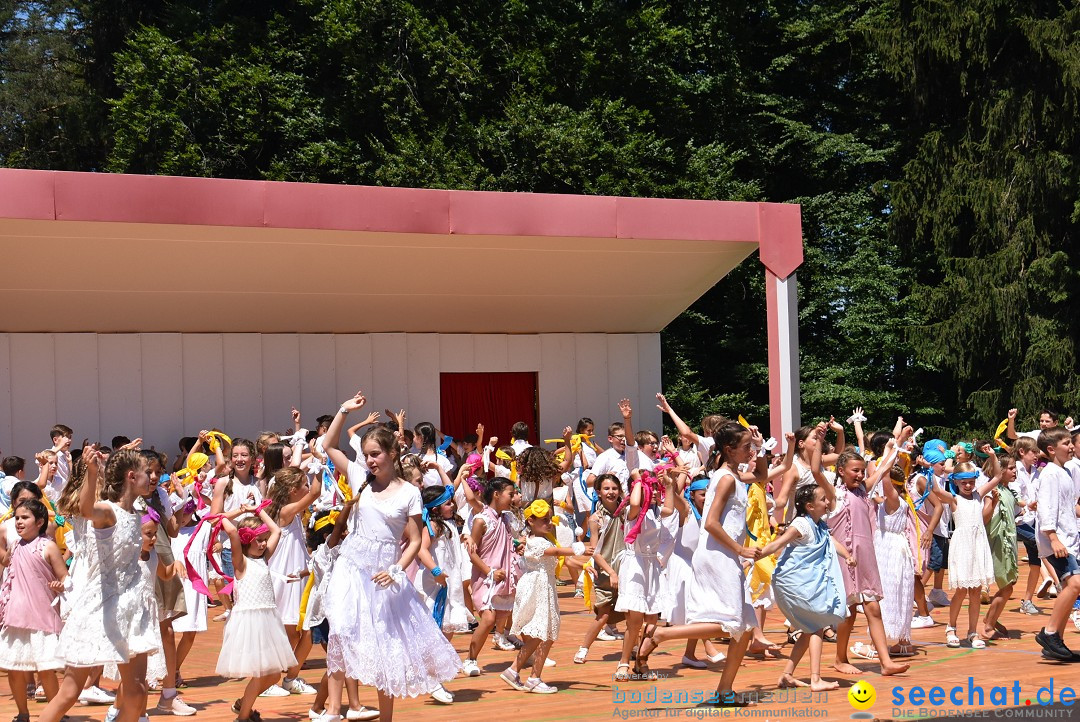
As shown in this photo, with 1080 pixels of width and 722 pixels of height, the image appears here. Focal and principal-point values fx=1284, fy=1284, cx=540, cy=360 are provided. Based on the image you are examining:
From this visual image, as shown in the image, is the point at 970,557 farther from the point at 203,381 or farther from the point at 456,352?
the point at 203,381

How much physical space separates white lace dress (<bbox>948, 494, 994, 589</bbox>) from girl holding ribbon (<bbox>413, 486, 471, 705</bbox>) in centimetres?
396

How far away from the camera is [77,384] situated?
16297 mm

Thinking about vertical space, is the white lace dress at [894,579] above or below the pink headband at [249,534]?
below

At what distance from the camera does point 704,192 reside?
2642cm

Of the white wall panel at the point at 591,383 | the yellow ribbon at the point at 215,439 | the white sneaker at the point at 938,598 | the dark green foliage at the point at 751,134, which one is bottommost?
the white sneaker at the point at 938,598

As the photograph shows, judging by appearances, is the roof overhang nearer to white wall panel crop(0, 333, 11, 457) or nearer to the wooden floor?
white wall panel crop(0, 333, 11, 457)

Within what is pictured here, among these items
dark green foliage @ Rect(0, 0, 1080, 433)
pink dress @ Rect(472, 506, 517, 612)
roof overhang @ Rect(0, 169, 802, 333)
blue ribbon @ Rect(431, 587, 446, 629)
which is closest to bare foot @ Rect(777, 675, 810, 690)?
pink dress @ Rect(472, 506, 517, 612)

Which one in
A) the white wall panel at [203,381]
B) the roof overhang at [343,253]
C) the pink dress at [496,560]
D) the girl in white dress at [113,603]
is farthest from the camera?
the white wall panel at [203,381]

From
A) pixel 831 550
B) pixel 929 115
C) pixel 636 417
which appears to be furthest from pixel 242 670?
pixel 929 115

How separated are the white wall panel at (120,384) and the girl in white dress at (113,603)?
10.1 m

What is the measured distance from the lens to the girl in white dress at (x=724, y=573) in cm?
763

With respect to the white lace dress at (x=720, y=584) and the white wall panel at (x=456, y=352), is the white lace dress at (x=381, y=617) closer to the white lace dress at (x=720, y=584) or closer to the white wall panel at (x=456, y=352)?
the white lace dress at (x=720, y=584)

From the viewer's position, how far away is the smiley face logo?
7326 millimetres

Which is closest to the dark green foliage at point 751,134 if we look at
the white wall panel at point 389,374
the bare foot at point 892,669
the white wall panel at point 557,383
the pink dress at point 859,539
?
the white wall panel at point 557,383
